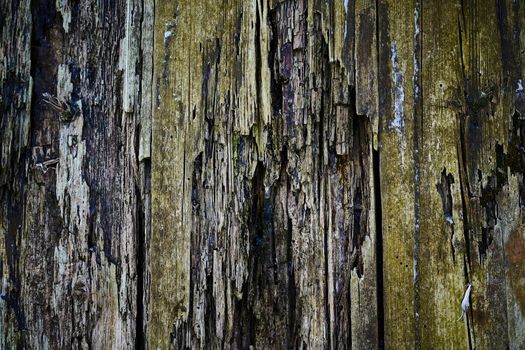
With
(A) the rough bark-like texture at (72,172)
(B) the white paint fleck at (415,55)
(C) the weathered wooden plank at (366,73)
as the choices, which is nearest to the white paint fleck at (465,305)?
(C) the weathered wooden plank at (366,73)

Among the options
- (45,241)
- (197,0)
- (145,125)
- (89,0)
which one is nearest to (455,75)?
(197,0)

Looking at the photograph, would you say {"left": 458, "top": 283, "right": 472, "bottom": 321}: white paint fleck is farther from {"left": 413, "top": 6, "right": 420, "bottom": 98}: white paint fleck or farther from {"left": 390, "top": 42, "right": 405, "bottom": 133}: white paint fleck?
{"left": 413, "top": 6, "right": 420, "bottom": 98}: white paint fleck

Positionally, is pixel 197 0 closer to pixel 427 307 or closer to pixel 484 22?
pixel 484 22

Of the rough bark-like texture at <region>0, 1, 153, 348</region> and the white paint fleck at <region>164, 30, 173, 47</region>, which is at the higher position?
the white paint fleck at <region>164, 30, 173, 47</region>

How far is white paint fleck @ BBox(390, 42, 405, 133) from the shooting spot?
5.51 ft

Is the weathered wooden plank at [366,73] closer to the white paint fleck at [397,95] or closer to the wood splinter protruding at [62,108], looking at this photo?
the white paint fleck at [397,95]

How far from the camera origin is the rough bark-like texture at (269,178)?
165cm

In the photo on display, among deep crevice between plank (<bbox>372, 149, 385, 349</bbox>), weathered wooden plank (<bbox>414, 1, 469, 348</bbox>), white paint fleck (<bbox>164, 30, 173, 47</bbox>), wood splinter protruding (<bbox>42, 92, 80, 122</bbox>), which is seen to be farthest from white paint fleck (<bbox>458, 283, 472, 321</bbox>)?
wood splinter protruding (<bbox>42, 92, 80, 122</bbox>)

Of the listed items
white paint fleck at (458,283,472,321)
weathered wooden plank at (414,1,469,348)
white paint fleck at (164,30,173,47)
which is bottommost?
white paint fleck at (458,283,472,321)

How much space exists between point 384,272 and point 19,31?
153 centimetres

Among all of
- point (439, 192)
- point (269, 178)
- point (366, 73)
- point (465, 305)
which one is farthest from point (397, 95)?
point (465, 305)

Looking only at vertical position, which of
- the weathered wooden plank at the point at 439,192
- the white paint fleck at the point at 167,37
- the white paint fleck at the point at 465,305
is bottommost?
the white paint fleck at the point at 465,305

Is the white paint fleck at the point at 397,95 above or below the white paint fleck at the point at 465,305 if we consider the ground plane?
above

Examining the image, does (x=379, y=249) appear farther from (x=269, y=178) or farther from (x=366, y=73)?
(x=366, y=73)
